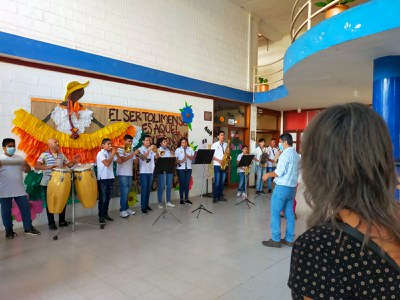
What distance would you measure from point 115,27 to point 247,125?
4962mm

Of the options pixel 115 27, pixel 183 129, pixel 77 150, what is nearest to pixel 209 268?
pixel 77 150

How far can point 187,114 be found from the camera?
23.4 ft

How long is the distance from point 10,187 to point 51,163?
65 cm

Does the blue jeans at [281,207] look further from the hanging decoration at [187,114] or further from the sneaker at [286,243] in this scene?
the hanging decoration at [187,114]

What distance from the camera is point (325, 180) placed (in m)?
0.81

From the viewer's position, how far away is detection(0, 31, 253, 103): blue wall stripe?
4355 mm

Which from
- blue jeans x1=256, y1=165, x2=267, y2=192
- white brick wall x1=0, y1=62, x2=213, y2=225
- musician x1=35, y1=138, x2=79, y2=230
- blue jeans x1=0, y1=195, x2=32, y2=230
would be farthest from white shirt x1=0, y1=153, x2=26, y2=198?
blue jeans x1=256, y1=165, x2=267, y2=192

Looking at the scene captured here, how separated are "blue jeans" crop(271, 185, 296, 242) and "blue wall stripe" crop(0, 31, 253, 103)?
3823 mm

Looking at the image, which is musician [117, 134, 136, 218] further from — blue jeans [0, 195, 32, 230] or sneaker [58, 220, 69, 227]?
blue jeans [0, 195, 32, 230]

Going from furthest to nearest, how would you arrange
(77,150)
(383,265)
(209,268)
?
(77,150)
(209,268)
(383,265)

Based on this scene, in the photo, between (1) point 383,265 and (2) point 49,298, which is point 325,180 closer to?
(1) point 383,265

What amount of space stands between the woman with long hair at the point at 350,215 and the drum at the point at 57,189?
4.02m

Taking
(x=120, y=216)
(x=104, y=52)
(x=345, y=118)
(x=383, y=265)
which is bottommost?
(x=120, y=216)

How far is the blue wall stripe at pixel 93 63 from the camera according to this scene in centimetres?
436
